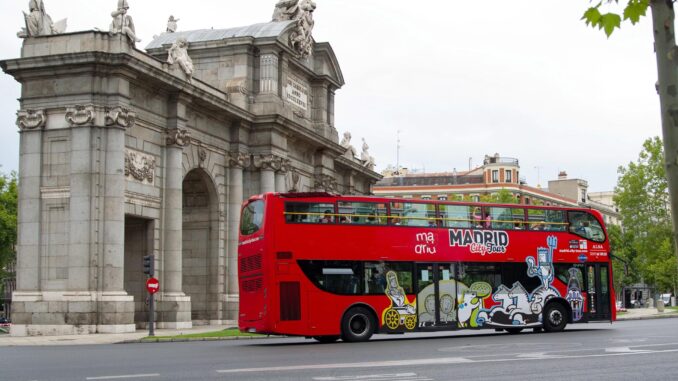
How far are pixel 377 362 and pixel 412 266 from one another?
9632 millimetres

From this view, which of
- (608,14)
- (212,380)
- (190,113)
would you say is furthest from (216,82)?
(608,14)

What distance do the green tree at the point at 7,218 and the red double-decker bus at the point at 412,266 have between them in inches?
1754

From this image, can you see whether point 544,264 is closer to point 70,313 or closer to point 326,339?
point 326,339

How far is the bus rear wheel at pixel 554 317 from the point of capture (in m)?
29.6

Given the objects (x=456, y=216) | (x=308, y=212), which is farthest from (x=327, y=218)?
(x=456, y=216)

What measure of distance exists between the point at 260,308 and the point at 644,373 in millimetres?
12326

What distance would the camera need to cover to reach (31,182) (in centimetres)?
3606

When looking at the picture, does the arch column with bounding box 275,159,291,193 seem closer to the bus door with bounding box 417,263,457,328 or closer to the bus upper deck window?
the bus upper deck window

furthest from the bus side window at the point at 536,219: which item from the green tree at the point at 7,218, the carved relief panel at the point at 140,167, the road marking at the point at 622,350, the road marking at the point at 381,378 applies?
the green tree at the point at 7,218

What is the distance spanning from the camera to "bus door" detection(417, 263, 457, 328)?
1073 inches

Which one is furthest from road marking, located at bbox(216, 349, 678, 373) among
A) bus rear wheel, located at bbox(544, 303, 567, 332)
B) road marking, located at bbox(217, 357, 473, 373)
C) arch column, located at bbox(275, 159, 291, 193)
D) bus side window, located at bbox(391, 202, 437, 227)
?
arch column, located at bbox(275, 159, 291, 193)

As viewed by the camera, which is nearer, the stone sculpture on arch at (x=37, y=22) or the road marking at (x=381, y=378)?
the road marking at (x=381, y=378)

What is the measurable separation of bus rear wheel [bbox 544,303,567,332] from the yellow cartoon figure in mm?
4923

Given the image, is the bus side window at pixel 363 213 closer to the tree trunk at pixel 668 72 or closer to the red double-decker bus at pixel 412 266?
the red double-decker bus at pixel 412 266
